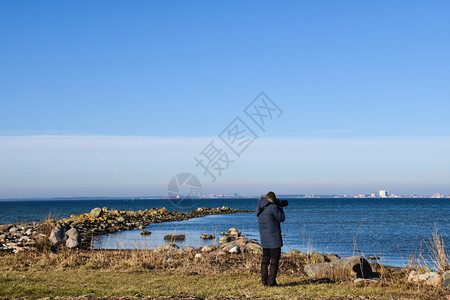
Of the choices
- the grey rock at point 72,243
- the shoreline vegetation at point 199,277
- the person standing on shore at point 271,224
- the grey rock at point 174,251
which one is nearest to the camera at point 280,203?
the person standing on shore at point 271,224

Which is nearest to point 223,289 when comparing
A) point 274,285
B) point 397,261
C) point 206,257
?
point 274,285

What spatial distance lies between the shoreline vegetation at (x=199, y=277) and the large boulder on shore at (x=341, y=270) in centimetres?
3

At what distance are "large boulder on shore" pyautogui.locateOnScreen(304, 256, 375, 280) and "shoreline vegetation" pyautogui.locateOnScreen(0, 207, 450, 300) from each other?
3cm

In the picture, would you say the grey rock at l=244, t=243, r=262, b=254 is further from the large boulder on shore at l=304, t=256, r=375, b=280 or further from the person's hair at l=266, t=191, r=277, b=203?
the person's hair at l=266, t=191, r=277, b=203

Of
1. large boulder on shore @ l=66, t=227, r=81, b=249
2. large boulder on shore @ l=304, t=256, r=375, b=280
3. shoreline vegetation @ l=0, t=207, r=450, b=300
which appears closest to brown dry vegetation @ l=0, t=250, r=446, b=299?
shoreline vegetation @ l=0, t=207, r=450, b=300

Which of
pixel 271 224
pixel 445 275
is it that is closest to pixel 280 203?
pixel 271 224

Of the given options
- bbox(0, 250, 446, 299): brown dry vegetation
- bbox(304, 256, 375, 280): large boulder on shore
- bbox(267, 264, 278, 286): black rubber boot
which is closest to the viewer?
bbox(0, 250, 446, 299): brown dry vegetation

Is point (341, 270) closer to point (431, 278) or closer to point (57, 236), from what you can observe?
point (431, 278)

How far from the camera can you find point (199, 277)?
40.3 ft

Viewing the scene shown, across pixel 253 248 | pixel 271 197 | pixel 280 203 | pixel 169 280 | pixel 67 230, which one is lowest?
pixel 67 230

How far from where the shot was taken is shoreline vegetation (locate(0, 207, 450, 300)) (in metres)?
10.1

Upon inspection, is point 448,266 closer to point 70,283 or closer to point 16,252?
point 70,283

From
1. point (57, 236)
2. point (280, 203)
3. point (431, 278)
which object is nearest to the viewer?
point (280, 203)

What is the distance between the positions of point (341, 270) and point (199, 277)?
3.74 m
